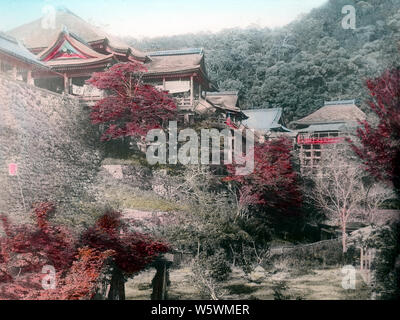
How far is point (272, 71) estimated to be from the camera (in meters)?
4.25

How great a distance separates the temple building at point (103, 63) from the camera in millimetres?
4242

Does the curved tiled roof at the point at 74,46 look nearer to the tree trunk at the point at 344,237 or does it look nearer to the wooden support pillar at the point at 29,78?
the wooden support pillar at the point at 29,78

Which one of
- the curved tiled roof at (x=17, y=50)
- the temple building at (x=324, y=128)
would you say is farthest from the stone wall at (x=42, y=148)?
the temple building at (x=324, y=128)

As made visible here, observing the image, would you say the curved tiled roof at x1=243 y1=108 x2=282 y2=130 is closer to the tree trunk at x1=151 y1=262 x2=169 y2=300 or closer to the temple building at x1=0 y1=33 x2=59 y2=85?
the tree trunk at x1=151 y1=262 x2=169 y2=300

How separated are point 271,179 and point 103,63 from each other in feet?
9.43

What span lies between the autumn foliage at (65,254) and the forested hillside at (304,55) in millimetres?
2508

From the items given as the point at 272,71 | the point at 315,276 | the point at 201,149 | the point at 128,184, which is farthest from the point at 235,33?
the point at 315,276

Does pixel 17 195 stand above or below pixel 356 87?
below

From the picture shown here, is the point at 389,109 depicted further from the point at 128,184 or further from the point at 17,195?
the point at 17,195

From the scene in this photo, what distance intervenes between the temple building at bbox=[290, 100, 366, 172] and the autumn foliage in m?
2.30

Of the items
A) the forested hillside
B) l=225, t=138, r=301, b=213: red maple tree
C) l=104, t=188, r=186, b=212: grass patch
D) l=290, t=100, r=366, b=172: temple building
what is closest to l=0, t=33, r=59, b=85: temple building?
the forested hillside

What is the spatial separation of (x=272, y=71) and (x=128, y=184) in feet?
8.47

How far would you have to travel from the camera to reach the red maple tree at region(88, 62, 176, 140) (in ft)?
13.6

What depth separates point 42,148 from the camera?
165 inches
